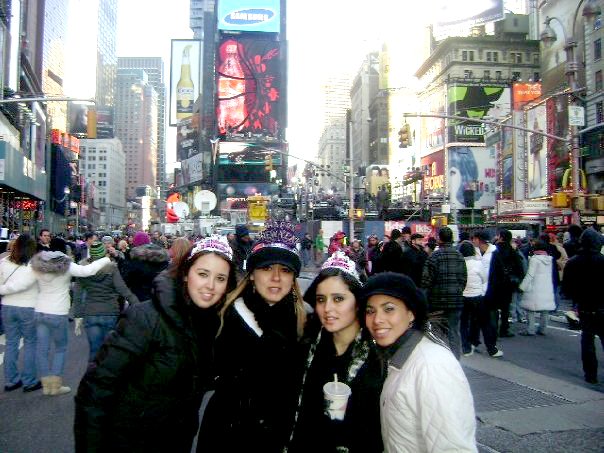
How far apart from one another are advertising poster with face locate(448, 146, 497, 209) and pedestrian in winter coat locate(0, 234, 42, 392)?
65.4 meters

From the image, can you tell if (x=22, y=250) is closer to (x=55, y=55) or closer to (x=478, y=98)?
(x=478, y=98)

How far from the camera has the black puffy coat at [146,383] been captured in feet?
8.09

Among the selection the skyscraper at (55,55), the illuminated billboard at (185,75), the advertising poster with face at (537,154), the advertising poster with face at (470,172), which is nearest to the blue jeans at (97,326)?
the advertising poster with face at (537,154)

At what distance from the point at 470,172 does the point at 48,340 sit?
67.7 meters

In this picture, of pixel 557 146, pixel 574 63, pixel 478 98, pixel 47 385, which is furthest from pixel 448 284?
pixel 478 98

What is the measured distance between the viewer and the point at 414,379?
2.24 m

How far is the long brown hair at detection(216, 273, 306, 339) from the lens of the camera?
294 cm

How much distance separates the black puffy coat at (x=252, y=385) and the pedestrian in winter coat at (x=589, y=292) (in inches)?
211

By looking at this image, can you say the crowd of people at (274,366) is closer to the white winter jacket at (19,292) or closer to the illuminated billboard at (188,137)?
the white winter jacket at (19,292)

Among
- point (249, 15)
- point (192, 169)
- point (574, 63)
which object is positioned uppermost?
point (249, 15)

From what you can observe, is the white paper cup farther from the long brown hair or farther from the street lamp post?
the street lamp post

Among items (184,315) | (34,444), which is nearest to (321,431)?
(184,315)

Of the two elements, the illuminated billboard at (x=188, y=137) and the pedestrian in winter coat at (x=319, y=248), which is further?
the illuminated billboard at (x=188, y=137)

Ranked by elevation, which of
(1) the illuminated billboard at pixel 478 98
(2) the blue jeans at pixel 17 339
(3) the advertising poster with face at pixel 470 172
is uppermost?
(1) the illuminated billboard at pixel 478 98
